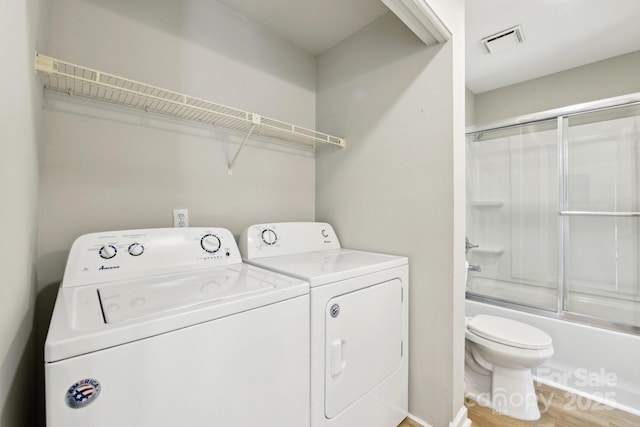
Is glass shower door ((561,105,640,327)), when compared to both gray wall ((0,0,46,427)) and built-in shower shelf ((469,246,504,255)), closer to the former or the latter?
built-in shower shelf ((469,246,504,255))

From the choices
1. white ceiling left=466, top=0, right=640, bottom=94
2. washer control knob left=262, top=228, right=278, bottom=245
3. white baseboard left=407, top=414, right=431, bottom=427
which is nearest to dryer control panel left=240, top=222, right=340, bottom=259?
washer control knob left=262, top=228, right=278, bottom=245

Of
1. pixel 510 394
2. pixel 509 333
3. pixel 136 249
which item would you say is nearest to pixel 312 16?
pixel 136 249

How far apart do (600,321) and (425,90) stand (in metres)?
2.01

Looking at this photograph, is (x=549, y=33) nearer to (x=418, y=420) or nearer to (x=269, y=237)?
(x=269, y=237)

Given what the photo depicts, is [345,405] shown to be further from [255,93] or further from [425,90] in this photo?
[255,93]

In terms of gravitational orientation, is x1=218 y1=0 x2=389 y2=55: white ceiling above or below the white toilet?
above

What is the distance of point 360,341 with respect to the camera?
3.91 ft

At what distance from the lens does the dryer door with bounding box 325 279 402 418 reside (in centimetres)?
108

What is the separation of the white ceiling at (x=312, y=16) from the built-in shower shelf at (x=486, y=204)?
6.87 feet

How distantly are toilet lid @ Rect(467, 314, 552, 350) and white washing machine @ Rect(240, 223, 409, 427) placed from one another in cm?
58

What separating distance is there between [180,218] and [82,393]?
0.96 metres

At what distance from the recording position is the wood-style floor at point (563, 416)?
4.87ft

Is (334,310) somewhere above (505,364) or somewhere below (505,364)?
above

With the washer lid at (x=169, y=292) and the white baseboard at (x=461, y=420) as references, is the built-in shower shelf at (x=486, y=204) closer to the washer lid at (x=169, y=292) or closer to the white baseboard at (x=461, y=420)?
the white baseboard at (x=461, y=420)
